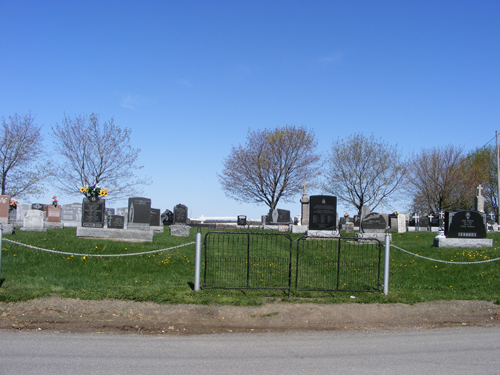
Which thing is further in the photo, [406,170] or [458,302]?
[406,170]

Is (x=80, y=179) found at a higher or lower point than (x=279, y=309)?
higher

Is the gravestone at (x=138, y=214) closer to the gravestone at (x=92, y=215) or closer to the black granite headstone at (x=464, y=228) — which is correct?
the gravestone at (x=92, y=215)

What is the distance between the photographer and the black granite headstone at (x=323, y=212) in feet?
70.4

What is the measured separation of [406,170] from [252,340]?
41.7m

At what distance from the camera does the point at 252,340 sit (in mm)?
7258

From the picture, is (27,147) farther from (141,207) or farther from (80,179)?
(141,207)

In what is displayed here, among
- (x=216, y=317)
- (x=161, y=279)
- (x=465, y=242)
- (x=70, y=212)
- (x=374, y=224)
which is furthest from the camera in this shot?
(x=70, y=212)

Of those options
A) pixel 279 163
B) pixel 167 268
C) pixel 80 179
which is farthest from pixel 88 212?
pixel 279 163

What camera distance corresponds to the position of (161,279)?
11070 millimetres

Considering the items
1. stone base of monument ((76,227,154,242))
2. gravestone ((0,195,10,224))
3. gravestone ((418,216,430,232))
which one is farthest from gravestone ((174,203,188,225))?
gravestone ((418,216,430,232))

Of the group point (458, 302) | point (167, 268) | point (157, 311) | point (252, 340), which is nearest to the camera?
point (252, 340)

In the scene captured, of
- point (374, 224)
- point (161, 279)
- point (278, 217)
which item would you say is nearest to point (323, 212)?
point (374, 224)

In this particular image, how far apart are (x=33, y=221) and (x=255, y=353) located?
18759 millimetres

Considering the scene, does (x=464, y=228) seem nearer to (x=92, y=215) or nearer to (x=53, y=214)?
(x=92, y=215)
